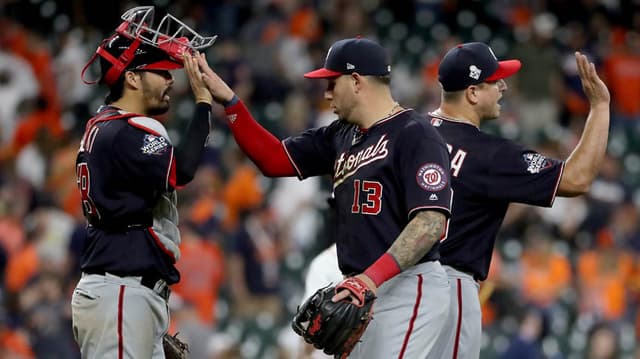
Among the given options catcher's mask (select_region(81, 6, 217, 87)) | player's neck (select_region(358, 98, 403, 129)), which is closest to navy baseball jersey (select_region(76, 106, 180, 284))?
catcher's mask (select_region(81, 6, 217, 87))

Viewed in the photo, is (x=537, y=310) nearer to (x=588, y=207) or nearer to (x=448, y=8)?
(x=588, y=207)

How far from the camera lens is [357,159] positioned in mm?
5340

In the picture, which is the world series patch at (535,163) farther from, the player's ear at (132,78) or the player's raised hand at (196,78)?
the player's ear at (132,78)

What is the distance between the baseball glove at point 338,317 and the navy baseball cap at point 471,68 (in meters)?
1.27

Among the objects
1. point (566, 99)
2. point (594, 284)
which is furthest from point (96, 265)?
point (566, 99)

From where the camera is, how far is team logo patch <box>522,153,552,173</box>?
5.66 m

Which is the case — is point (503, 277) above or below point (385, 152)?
below

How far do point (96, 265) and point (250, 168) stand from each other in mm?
7396

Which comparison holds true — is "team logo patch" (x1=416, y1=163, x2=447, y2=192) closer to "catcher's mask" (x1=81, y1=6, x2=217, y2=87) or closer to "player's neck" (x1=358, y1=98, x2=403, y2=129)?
"player's neck" (x1=358, y1=98, x2=403, y2=129)

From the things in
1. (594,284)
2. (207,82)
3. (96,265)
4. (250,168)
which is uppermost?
(207,82)

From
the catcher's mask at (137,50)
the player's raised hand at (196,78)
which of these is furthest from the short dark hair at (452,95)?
the catcher's mask at (137,50)

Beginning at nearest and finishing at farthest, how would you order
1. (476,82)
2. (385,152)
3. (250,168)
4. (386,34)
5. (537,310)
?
(385,152) → (476,82) → (537,310) → (250,168) → (386,34)

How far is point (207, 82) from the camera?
554 cm

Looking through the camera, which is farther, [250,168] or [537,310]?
[250,168]
